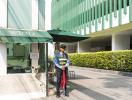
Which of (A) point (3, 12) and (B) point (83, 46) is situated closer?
(A) point (3, 12)

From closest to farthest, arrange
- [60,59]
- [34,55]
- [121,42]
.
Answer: [60,59] → [34,55] → [121,42]

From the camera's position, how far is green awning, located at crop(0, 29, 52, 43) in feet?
39.4

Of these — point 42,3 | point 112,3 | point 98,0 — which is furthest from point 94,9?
point 42,3

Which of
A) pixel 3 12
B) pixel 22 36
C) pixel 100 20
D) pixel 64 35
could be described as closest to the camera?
pixel 22 36

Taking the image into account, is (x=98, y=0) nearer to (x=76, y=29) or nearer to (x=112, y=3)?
(x=112, y=3)

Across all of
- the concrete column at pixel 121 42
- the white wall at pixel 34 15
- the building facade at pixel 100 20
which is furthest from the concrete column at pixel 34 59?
the concrete column at pixel 121 42

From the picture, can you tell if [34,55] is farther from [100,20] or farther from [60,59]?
[100,20]

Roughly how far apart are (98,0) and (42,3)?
92.9ft

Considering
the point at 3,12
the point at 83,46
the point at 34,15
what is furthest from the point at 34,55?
the point at 83,46

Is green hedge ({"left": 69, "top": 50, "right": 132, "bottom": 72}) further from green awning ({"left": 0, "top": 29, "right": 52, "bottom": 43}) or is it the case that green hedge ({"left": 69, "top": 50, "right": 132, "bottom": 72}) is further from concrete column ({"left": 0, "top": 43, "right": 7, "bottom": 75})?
green awning ({"left": 0, "top": 29, "right": 52, "bottom": 43})

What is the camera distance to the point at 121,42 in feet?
128

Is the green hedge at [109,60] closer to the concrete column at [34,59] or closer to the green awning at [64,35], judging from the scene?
the green awning at [64,35]

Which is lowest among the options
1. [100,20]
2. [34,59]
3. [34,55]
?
[34,59]

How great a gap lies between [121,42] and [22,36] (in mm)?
27868
